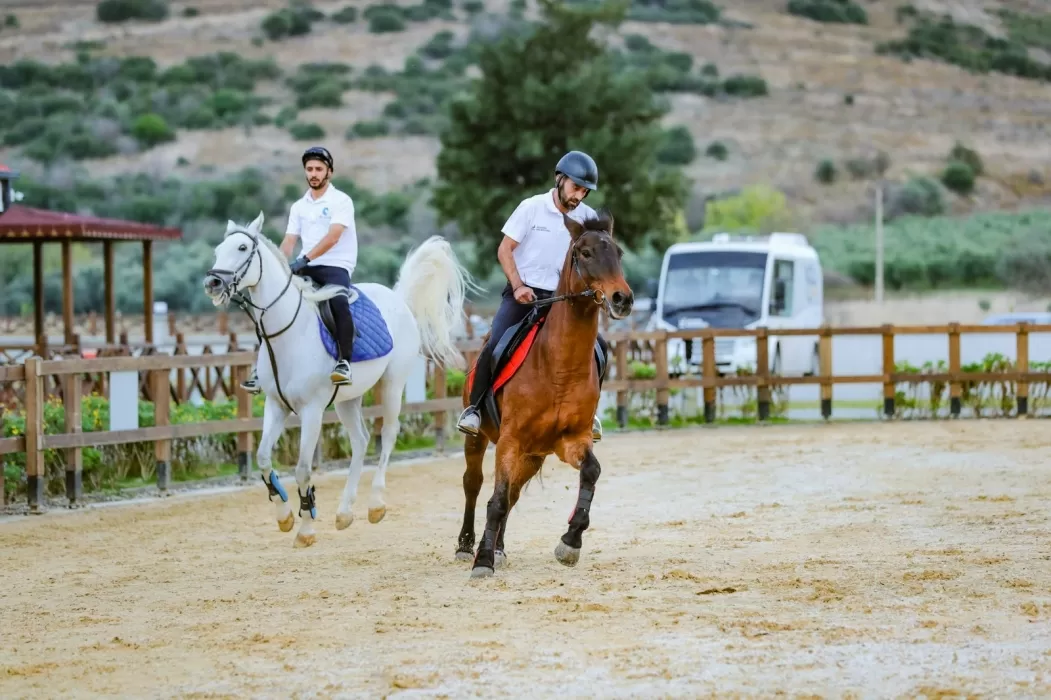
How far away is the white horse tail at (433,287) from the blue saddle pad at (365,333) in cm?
122

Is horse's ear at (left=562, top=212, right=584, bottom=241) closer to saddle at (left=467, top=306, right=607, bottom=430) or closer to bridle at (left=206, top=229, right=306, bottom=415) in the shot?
saddle at (left=467, top=306, right=607, bottom=430)

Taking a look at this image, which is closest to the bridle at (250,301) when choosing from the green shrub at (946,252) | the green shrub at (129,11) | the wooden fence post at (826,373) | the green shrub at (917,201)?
the wooden fence post at (826,373)

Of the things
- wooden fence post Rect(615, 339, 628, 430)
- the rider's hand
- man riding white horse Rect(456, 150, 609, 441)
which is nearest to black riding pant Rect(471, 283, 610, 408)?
man riding white horse Rect(456, 150, 609, 441)

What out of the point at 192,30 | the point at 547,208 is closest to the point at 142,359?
the point at 547,208

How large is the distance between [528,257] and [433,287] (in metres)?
3.90

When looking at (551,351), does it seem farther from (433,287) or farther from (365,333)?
(433,287)

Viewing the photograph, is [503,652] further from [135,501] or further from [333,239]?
[135,501]

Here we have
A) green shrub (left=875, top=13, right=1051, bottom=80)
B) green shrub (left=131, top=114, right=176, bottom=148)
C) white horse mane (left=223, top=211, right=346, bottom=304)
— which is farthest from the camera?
green shrub (left=875, top=13, right=1051, bottom=80)

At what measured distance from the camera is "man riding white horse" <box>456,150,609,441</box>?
30.0ft

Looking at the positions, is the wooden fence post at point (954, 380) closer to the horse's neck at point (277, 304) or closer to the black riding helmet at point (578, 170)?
the horse's neck at point (277, 304)

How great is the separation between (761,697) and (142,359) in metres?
9.70

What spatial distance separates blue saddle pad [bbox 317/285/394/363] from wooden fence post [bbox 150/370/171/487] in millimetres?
3506

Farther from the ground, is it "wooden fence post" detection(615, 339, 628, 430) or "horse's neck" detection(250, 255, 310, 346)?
"horse's neck" detection(250, 255, 310, 346)

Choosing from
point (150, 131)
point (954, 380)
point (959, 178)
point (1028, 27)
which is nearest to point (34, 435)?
point (954, 380)
